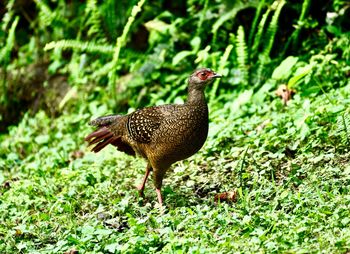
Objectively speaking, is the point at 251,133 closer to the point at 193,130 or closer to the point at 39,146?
the point at 193,130

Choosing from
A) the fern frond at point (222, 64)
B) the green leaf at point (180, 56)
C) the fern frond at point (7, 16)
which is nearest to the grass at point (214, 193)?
the fern frond at point (222, 64)

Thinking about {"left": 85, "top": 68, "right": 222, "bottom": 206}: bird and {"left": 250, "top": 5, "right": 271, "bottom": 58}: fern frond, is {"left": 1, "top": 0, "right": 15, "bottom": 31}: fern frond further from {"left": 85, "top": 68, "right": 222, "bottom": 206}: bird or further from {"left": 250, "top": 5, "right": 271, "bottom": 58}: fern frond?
{"left": 85, "top": 68, "right": 222, "bottom": 206}: bird

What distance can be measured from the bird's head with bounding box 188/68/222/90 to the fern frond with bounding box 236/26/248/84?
2483mm

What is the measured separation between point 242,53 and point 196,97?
8.85ft

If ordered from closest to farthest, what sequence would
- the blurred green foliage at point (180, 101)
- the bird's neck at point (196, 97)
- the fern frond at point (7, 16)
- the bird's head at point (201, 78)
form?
the blurred green foliage at point (180, 101)
the bird's neck at point (196, 97)
the bird's head at point (201, 78)
the fern frond at point (7, 16)

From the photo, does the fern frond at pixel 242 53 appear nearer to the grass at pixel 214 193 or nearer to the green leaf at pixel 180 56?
the grass at pixel 214 193

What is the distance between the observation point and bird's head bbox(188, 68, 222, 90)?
19.9 ft

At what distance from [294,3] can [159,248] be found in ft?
16.9

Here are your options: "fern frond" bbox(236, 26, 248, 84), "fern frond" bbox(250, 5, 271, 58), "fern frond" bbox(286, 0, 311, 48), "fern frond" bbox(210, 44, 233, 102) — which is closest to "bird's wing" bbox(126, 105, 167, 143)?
"fern frond" bbox(210, 44, 233, 102)

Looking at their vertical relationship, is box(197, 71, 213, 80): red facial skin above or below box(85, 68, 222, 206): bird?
above

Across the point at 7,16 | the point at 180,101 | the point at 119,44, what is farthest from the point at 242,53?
the point at 7,16

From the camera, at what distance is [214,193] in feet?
20.1

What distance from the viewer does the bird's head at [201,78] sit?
6.06m

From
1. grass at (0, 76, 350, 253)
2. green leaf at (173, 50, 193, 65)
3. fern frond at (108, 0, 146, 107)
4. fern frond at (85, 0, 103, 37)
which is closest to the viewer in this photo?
grass at (0, 76, 350, 253)
